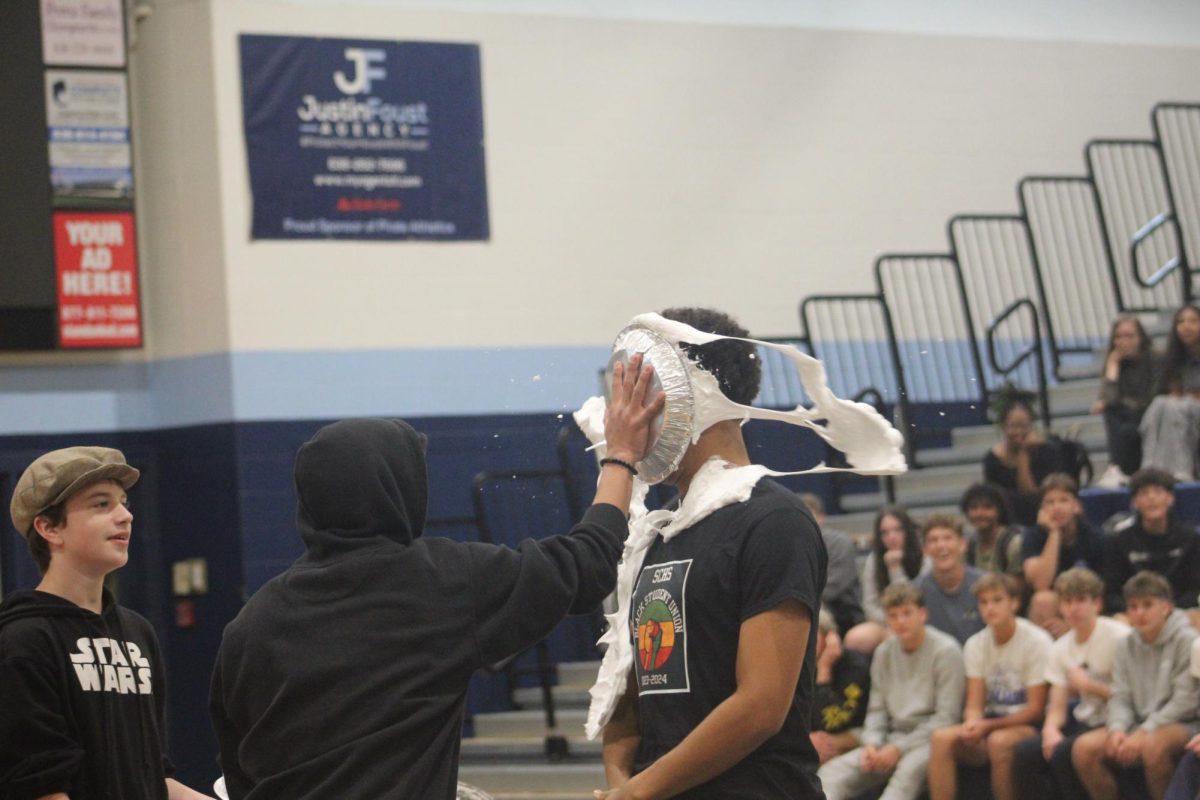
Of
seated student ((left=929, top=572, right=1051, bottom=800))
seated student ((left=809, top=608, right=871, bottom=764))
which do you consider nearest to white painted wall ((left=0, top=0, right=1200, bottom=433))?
seated student ((left=809, top=608, right=871, bottom=764))

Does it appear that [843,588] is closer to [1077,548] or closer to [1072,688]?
[1077,548]

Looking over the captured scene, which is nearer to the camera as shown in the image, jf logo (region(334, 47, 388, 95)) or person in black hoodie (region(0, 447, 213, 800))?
person in black hoodie (region(0, 447, 213, 800))

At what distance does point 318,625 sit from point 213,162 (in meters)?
7.17

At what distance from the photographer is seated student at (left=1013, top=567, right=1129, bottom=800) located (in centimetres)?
610

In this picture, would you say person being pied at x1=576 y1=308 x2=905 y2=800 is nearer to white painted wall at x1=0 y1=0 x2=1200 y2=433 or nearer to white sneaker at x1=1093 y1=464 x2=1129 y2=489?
white sneaker at x1=1093 y1=464 x2=1129 y2=489

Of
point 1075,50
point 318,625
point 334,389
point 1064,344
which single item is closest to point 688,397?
point 318,625

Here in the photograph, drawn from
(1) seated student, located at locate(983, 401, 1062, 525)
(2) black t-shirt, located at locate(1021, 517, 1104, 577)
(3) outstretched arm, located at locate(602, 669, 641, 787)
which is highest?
→ (1) seated student, located at locate(983, 401, 1062, 525)

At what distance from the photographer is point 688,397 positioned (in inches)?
100

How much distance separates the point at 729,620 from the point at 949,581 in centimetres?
457

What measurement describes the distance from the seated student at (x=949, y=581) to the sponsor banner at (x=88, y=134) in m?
4.88

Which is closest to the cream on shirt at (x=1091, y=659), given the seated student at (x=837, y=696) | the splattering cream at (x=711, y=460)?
the seated student at (x=837, y=696)

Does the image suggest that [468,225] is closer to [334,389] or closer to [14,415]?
[334,389]

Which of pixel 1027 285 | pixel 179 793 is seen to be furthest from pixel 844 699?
pixel 1027 285

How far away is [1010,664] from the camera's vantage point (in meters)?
6.36
